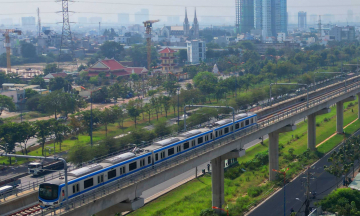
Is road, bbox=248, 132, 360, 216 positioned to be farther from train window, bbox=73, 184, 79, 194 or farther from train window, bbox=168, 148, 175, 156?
train window, bbox=73, 184, 79, 194

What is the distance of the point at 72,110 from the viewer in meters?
58.0

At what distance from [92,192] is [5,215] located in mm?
3623

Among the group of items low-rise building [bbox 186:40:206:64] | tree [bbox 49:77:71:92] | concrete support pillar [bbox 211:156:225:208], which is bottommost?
concrete support pillar [bbox 211:156:225:208]

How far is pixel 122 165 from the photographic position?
2258cm

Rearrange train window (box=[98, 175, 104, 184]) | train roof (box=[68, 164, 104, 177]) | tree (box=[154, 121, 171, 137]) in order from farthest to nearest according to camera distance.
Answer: tree (box=[154, 121, 171, 137]), train window (box=[98, 175, 104, 184]), train roof (box=[68, 164, 104, 177])

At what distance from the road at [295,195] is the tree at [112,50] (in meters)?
105

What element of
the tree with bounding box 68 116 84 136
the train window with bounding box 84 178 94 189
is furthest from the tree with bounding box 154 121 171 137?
the train window with bounding box 84 178 94 189

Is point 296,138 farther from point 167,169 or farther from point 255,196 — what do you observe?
point 167,169

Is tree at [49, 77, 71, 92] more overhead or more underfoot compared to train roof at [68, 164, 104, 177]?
more overhead

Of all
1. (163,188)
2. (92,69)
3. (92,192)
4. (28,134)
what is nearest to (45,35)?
(92,69)

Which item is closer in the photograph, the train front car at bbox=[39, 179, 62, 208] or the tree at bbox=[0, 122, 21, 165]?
the train front car at bbox=[39, 179, 62, 208]

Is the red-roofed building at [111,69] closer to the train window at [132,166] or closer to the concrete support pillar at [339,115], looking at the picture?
the concrete support pillar at [339,115]

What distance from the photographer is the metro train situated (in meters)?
19.3

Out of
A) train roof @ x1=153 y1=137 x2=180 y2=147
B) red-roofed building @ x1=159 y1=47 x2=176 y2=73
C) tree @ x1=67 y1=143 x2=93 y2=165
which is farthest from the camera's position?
red-roofed building @ x1=159 y1=47 x2=176 y2=73
